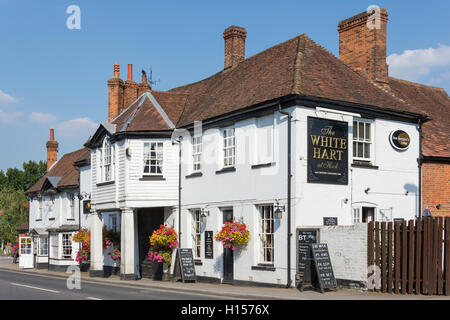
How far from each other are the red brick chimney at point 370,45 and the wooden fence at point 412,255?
923 cm

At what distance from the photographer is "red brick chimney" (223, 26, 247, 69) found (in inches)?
1094

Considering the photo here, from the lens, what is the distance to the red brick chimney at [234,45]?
91.2 feet

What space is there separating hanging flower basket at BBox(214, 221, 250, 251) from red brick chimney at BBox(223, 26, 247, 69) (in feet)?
32.2

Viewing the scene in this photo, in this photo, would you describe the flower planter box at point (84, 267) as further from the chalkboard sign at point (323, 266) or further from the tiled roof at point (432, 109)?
the chalkboard sign at point (323, 266)

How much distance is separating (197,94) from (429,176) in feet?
37.2

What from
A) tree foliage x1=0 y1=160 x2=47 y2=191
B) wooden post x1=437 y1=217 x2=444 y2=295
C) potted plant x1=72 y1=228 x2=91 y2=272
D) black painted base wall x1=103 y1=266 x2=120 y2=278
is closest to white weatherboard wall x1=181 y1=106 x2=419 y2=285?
wooden post x1=437 y1=217 x2=444 y2=295

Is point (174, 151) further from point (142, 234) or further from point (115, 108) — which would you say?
point (115, 108)

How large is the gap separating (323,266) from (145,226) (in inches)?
478

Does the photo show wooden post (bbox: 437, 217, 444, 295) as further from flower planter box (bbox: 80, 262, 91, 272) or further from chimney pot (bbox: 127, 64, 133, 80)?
flower planter box (bbox: 80, 262, 91, 272)

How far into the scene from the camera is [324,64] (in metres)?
21.6

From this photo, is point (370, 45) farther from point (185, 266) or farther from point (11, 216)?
point (11, 216)

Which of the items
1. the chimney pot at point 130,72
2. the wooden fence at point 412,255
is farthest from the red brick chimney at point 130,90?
the wooden fence at point 412,255

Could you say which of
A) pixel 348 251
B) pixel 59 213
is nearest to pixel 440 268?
pixel 348 251
